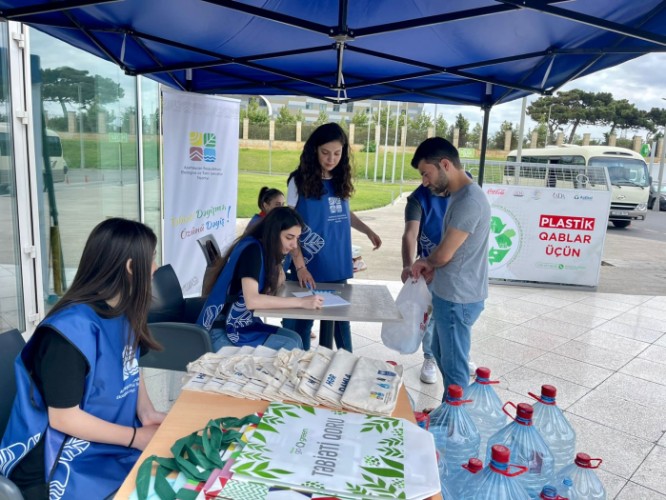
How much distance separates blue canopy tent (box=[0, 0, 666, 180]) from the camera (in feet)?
7.18

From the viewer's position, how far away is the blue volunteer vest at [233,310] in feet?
7.57

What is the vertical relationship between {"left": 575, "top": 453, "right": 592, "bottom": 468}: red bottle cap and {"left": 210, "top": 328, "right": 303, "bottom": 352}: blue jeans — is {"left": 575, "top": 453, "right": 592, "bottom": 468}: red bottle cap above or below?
above

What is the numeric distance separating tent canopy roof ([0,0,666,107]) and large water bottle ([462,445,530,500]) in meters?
1.50

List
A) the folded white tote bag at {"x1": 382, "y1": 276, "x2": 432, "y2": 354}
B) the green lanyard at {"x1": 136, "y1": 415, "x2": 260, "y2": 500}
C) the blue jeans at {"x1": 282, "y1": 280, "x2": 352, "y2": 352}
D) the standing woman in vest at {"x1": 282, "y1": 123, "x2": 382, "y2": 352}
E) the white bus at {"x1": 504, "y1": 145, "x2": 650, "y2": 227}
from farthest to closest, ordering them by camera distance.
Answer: the white bus at {"x1": 504, "y1": 145, "x2": 650, "y2": 227}, the blue jeans at {"x1": 282, "y1": 280, "x2": 352, "y2": 352}, the standing woman in vest at {"x1": 282, "y1": 123, "x2": 382, "y2": 352}, the folded white tote bag at {"x1": 382, "y1": 276, "x2": 432, "y2": 354}, the green lanyard at {"x1": 136, "y1": 415, "x2": 260, "y2": 500}

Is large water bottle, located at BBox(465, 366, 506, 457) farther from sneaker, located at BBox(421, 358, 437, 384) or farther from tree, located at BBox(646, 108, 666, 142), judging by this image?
tree, located at BBox(646, 108, 666, 142)

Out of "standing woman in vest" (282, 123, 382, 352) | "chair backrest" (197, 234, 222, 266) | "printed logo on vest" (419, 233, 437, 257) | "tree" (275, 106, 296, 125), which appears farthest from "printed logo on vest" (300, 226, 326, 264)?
"tree" (275, 106, 296, 125)

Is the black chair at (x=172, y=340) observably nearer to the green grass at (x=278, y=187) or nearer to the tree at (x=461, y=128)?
the green grass at (x=278, y=187)

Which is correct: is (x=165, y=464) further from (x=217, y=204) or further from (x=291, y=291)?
(x=217, y=204)

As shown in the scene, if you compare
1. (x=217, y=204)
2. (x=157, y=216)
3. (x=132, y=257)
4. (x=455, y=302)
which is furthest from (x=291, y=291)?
(x=157, y=216)

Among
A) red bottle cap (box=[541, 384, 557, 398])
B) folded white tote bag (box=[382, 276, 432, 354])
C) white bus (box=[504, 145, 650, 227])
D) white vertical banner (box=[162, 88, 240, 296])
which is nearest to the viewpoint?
red bottle cap (box=[541, 384, 557, 398])

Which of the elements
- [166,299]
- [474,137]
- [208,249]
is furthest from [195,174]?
[474,137]

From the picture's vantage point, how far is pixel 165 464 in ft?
3.18

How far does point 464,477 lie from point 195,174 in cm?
398

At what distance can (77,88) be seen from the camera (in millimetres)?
3969
